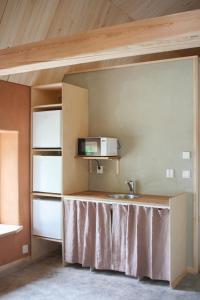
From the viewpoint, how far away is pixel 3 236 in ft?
14.2

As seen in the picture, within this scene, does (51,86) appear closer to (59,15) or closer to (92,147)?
(92,147)

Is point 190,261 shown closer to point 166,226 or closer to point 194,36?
point 166,226

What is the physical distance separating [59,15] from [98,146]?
170cm

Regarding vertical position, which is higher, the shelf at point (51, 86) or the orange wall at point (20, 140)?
the shelf at point (51, 86)

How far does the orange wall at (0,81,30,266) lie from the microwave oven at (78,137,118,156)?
761mm

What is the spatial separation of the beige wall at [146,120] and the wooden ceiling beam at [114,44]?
1682 mm

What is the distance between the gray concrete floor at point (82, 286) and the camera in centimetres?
374

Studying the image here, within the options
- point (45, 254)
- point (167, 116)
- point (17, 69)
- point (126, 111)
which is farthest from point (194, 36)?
point (45, 254)

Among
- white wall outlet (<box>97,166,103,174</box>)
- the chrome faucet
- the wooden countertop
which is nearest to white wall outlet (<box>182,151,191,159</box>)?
the wooden countertop

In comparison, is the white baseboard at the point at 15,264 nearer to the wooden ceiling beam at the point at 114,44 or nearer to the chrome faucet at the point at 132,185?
the chrome faucet at the point at 132,185

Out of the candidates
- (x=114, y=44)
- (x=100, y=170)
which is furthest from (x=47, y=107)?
(x=114, y=44)

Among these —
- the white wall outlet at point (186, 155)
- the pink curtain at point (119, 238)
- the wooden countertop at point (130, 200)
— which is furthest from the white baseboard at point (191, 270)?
the white wall outlet at point (186, 155)

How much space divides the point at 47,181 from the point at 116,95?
1529 mm

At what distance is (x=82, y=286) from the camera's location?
4.01m
